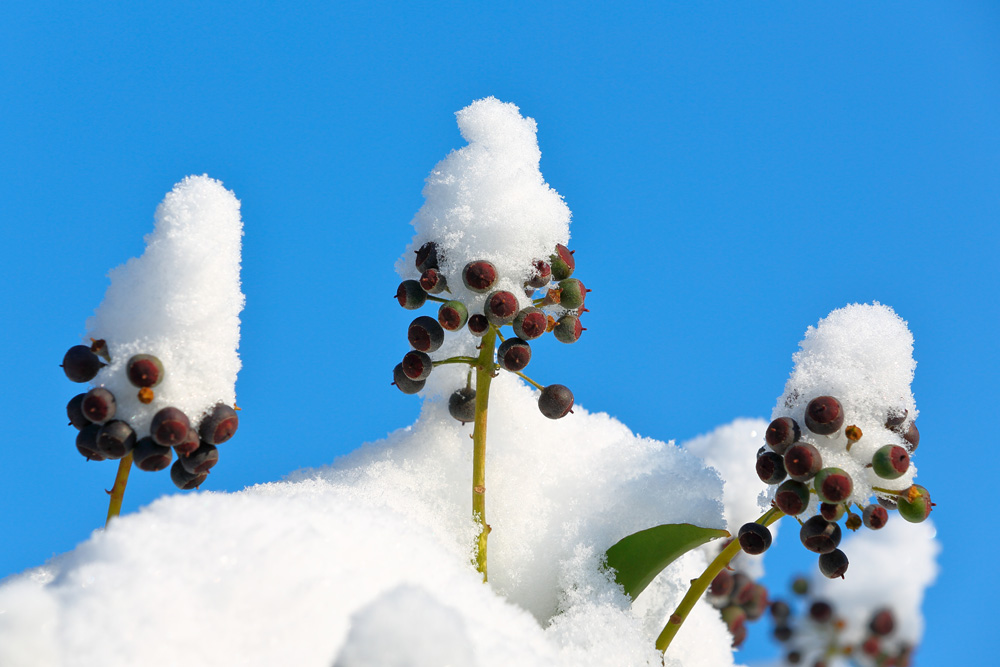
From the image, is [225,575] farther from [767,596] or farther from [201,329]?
[767,596]

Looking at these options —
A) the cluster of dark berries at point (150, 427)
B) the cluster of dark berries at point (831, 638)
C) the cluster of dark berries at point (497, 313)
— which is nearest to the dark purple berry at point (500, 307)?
the cluster of dark berries at point (497, 313)

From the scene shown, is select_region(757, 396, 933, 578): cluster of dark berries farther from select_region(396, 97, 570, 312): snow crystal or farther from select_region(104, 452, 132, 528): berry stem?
select_region(104, 452, 132, 528): berry stem

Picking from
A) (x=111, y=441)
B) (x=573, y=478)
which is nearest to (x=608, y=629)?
(x=573, y=478)

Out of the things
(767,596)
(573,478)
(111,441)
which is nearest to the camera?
(111,441)

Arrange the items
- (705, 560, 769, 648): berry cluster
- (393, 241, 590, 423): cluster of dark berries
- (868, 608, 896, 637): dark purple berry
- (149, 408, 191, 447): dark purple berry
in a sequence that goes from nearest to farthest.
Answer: (149, 408, 191, 447): dark purple berry, (393, 241, 590, 423): cluster of dark berries, (705, 560, 769, 648): berry cluster, (868, 608, 896, 637): dark purple berry

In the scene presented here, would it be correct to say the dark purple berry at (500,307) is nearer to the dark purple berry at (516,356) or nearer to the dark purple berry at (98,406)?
the dark purple berry at (516,356)

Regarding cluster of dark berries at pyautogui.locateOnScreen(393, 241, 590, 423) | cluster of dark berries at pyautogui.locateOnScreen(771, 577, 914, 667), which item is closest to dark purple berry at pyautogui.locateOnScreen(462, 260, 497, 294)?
cluster of dark berries at pyautogui.locateOnScreen(393, 241, 590, 423)

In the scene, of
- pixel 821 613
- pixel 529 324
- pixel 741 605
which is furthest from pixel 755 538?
pixel 821 613
